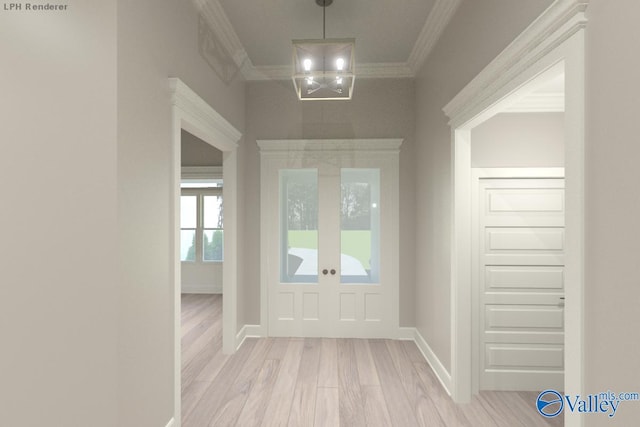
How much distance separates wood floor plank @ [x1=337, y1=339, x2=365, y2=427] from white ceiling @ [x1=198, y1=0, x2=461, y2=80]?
3394 mm

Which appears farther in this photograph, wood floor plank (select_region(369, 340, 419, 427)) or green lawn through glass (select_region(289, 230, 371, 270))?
green lawn through glass (select_region(289, 230, 371, 270))

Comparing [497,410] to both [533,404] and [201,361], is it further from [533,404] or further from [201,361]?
[201,361]

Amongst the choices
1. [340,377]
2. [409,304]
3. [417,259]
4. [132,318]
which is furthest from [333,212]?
[132,318]

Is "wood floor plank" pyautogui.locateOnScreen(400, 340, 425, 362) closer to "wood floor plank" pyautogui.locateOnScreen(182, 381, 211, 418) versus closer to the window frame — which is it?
"wood floor plank" pyautogui.locateOnScreen(182, 381, 211, 418)

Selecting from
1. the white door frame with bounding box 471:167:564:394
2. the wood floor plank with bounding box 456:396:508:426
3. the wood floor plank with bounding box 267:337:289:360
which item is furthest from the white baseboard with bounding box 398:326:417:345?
the wood floor plank with bounding box 267:337:289:360

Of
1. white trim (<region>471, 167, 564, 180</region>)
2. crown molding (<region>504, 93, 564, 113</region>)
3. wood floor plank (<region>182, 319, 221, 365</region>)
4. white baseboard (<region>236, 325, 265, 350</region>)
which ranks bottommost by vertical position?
wood floor plank (<region>182, 319, 221, 365</region>)

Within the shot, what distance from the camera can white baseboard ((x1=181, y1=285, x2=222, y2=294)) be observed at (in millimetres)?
6891

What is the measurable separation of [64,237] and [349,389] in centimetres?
246

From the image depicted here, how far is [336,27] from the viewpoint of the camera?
10.4 feet

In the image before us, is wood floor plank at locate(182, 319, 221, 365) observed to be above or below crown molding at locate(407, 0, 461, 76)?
below

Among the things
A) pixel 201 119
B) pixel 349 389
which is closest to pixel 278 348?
pixel 349 389

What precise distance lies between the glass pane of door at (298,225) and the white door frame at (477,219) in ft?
→ 6.19

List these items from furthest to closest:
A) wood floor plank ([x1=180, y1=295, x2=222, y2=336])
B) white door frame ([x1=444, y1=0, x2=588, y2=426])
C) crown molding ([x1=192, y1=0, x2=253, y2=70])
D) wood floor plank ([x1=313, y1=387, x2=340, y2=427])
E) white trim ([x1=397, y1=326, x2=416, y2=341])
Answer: wood floor plank ([x1=180, y1=295, x2=222, y2=336]) < white trim ([x1=397, y1=326, x2=416, y2=341]) < crown molding ([x1=192, y1=0, x2=253, y2=70]) < wood floor plank ([x1=313, y1=387, x2=340, y2=427]) < white door frame ([x1=444, y1=0, x2=588, y2=426])

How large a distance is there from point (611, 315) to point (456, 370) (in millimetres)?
1759
